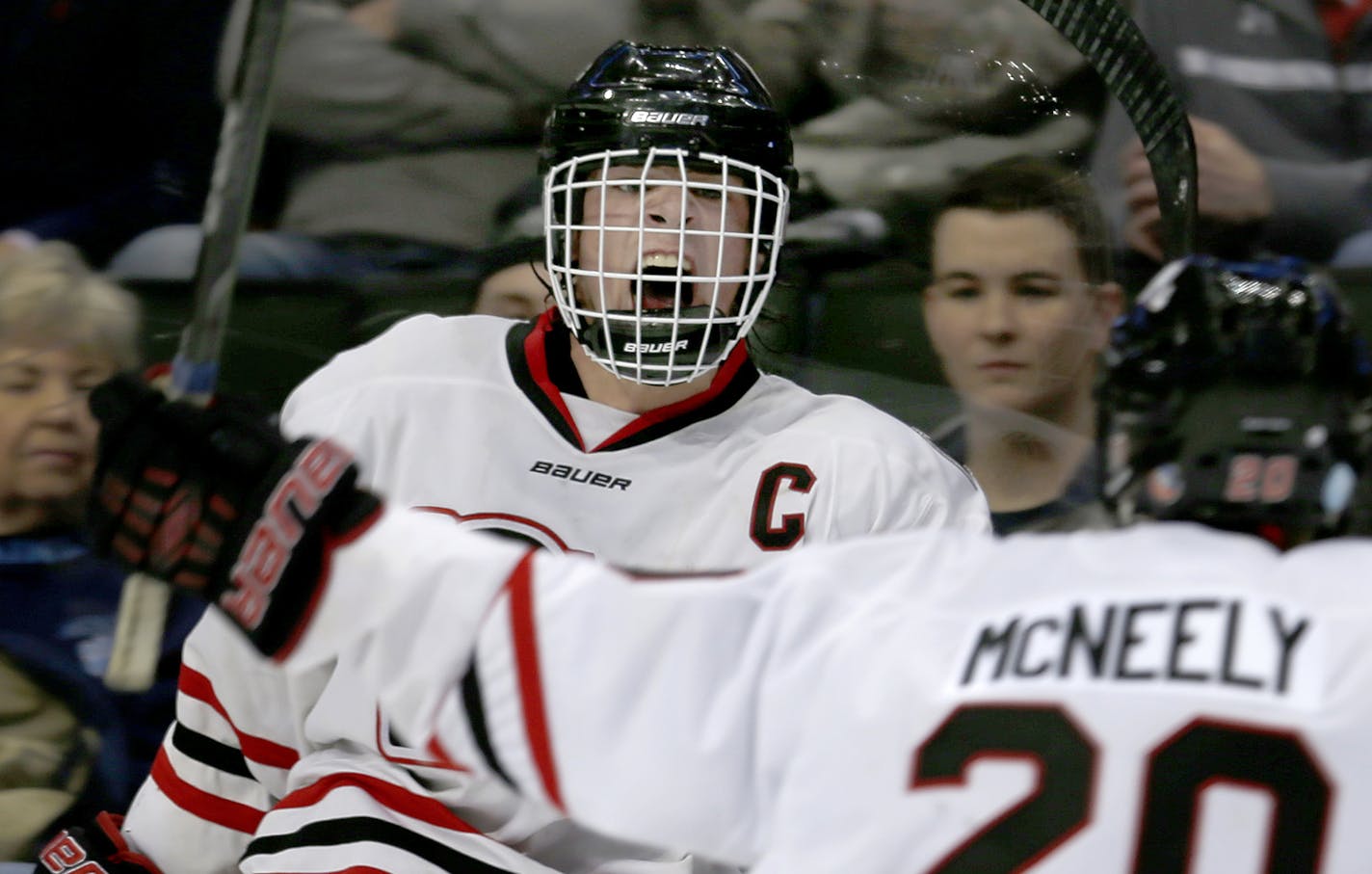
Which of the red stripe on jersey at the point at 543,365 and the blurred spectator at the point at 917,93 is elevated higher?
the blurred spectator at the point at 917,93

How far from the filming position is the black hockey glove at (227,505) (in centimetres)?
98

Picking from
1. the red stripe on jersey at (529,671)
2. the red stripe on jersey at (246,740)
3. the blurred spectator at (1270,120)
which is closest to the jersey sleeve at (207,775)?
the red stripe on jersey at (246,740)

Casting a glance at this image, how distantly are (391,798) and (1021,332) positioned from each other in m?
1.16

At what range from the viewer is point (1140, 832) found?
0.87 metres

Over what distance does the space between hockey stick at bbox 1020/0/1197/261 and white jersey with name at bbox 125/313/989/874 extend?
1.38 ft

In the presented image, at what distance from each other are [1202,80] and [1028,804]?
5.91 ft

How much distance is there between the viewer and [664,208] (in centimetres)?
163

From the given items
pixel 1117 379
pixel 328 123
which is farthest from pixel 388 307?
pixel 1117 379

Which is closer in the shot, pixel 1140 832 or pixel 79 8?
pixel 1140 832

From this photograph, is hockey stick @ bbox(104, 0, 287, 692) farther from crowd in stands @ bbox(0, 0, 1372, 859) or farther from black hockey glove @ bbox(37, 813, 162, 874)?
crowd in stands @ bbox(0, 0, 1372, 859)

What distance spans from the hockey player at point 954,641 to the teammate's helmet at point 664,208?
0.59m

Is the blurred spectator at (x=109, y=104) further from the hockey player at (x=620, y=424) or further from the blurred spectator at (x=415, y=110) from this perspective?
the hockey player at (x=620, y=424)

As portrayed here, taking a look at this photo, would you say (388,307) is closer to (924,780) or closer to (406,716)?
(406,716)

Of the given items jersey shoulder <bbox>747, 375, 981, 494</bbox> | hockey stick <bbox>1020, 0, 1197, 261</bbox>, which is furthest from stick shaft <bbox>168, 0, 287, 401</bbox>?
hockey stick <bbox>1020, 0, 1197, 261</bbox>
